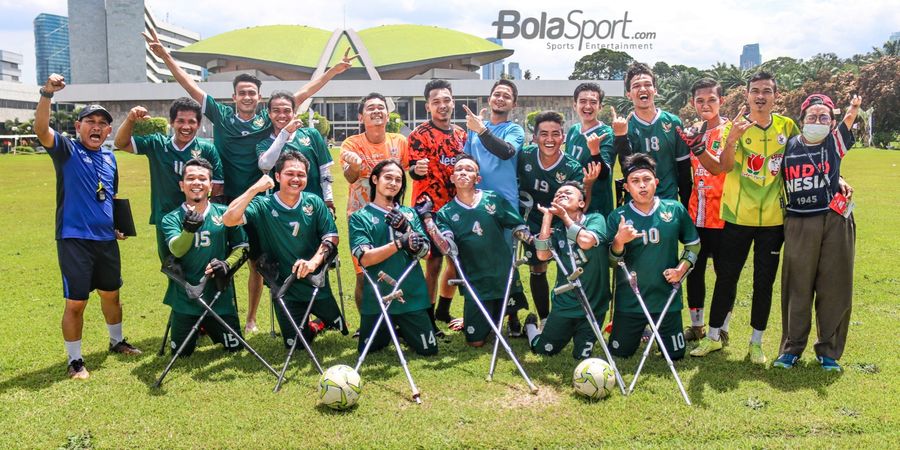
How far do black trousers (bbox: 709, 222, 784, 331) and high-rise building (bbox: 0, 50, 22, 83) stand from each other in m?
139

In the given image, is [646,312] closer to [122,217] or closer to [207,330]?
[207,330]

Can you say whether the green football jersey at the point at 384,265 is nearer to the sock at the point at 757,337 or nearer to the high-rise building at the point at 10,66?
the sock at the point at 757,337

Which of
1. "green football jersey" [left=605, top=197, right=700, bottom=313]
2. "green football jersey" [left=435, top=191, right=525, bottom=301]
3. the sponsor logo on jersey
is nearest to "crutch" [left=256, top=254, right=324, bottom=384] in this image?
"green football jersey" [left=435, top=191, right=525, bottom=301]

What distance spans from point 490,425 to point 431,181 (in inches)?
112

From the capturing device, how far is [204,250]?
234 inches

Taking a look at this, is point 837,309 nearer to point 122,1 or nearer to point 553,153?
point 553,153

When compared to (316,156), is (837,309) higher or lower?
lower

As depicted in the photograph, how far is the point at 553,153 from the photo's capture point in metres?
6.42

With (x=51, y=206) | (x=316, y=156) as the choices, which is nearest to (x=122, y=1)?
(x=51, y=206)

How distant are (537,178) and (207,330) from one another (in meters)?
3.64

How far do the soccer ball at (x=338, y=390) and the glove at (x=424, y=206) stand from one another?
1890 millimetres

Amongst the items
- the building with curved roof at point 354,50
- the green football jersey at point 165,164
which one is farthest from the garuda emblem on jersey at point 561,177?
the building with curved roof at point 354,50

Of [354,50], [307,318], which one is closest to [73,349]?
[307,318]

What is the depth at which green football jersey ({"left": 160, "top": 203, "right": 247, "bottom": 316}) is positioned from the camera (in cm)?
590
